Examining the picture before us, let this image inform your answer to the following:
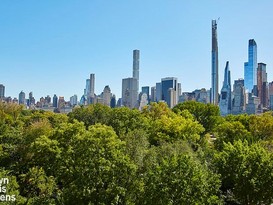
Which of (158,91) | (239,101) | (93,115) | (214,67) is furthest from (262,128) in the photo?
(158,91)

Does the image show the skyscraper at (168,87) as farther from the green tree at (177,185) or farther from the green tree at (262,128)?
the green tree at (177,185)

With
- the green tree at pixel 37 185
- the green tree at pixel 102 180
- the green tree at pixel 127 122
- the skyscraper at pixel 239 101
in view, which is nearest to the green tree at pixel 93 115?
the green tree at pixel 127 122

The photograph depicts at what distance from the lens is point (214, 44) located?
166m

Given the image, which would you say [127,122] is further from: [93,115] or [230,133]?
[230,133]

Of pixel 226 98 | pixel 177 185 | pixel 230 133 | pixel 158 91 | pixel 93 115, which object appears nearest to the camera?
pixel 177 185

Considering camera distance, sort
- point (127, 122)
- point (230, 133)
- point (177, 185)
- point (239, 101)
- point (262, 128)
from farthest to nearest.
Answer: point (239, 101)
point (127, 122)
point (262, 128)
point (230, 133)
point (177, 185)

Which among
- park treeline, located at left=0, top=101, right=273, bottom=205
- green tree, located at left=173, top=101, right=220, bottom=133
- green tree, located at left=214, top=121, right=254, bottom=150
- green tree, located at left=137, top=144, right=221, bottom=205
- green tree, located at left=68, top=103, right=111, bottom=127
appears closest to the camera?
green tree, located at left=137, top=144, right=221, bottom=205

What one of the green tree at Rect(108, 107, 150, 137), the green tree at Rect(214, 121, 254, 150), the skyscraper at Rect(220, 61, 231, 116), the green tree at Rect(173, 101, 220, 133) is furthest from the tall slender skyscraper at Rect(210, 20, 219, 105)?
the green tree at Rect(214, 121, 254, 150)

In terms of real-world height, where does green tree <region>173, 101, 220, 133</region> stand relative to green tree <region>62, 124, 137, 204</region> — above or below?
above

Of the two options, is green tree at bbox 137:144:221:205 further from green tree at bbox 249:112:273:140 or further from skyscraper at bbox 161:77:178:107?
skyscraper at bbox 161:77:178:107

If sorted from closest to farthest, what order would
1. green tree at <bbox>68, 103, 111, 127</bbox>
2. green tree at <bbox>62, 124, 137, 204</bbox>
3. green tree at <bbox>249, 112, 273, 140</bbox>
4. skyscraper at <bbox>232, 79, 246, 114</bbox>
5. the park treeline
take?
the park treeline
green tree at <bbox>62, 124, 137, 204</bbox>
green tree at <bbox>249, 112, 273, 140</bbox>
green tree at <bbox>68, 103, 111, 127</bbox>
skyscraper at <bbox>232, 79, 246, 114</bbox>

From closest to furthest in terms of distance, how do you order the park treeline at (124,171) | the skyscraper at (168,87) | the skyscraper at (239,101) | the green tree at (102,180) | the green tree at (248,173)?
the park treeline at (124,171), the green tree at (102,180), the green tree at (248,173), the skyscraper at (239,101), the skyscraper at (168,87)

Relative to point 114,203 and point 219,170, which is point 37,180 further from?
point 219,170

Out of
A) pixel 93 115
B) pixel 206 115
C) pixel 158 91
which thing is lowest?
pixel 93 115
